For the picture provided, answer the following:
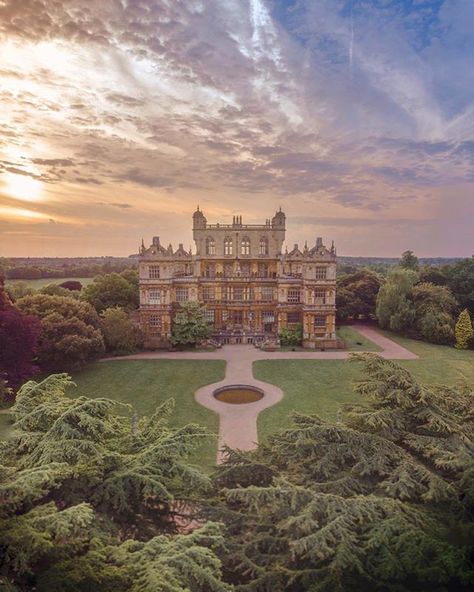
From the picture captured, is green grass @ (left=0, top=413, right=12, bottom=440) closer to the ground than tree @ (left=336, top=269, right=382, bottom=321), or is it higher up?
closer to the ground

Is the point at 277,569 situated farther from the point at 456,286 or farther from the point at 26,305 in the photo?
the point at 456,286

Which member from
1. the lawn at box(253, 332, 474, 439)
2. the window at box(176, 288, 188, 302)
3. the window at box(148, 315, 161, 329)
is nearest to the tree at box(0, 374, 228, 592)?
the lawn at box(253, 332, 474, 439)

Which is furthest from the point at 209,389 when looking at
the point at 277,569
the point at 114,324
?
the point at 277,569

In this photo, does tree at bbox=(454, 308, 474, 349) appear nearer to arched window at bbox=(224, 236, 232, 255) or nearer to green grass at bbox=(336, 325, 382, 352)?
green grass at bbox=(336, 325, 382, 352)

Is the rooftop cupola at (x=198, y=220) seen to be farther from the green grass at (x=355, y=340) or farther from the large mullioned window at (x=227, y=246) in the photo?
the green grass at (x=355, y=340)

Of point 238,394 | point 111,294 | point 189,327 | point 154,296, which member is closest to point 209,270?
point 154,296

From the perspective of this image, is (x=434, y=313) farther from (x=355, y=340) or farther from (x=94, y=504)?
(x=94, y=504)

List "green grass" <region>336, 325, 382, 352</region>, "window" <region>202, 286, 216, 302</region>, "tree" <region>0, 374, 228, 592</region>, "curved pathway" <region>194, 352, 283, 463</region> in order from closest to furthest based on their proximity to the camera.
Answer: "tree" <region>0, 374, 228, 592</region>, "curved pathway" <region>194, 352, 283, 463</region>, "green grass" <region>336, 325, 382, 352</region>, "window" <region>202, 286, 216, 302</region>
